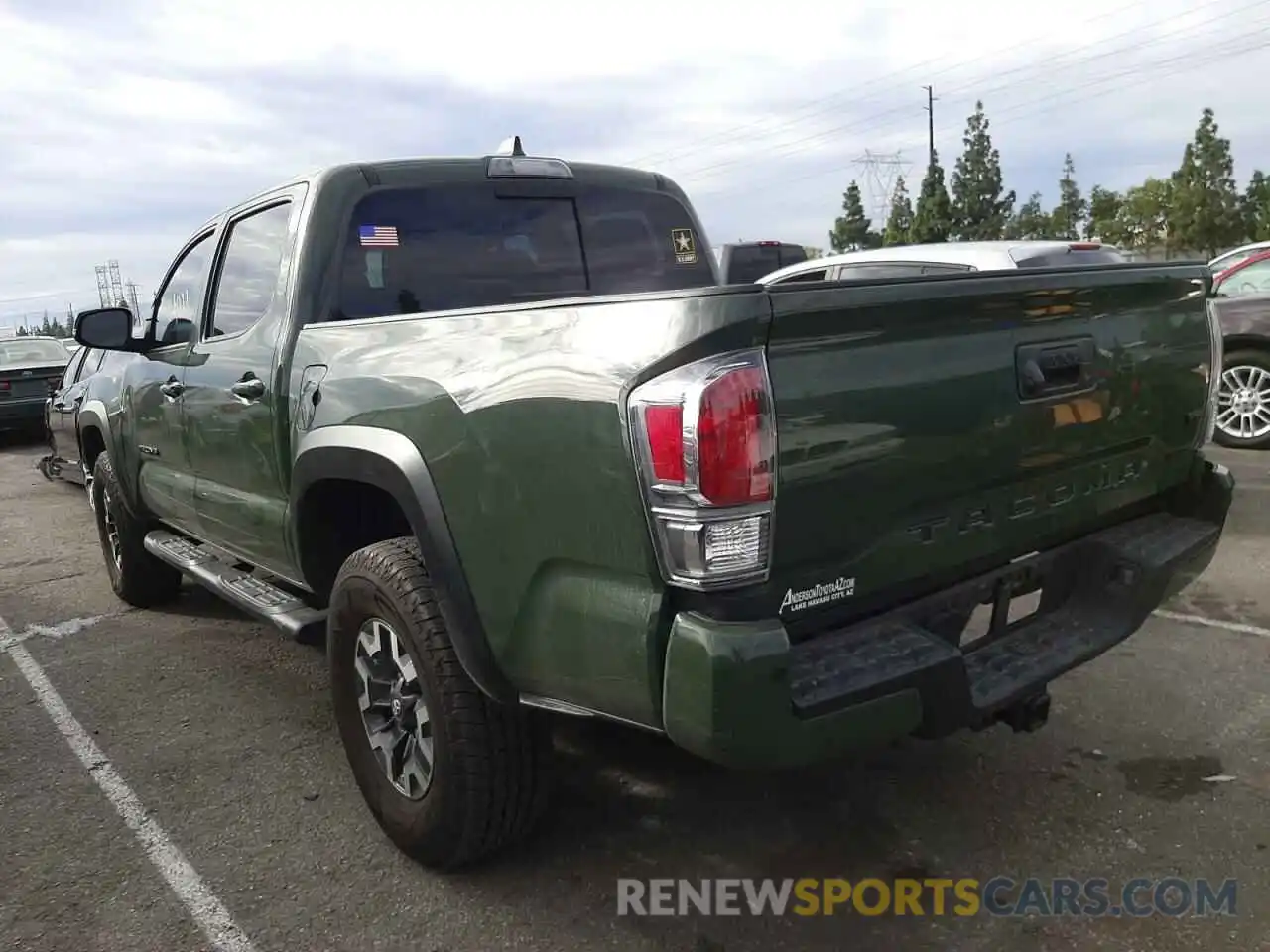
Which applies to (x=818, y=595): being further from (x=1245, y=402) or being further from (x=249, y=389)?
(x=1245, y=402)

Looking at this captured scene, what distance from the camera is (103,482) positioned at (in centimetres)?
570

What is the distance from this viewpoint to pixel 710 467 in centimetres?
201

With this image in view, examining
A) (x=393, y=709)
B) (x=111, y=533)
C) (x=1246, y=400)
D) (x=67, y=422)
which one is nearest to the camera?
(x=393, y=709)

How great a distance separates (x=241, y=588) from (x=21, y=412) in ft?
42.2

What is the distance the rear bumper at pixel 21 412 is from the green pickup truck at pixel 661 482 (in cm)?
1273

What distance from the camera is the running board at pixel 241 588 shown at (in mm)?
3430

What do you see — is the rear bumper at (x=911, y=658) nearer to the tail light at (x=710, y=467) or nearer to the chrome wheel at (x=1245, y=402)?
the tail light at (x=710, y=467)

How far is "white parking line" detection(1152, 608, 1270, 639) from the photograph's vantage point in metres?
4.49

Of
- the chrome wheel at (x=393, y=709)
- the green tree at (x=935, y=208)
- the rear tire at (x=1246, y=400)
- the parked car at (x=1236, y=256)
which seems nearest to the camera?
the chrome wheel at (x=393, y=709)

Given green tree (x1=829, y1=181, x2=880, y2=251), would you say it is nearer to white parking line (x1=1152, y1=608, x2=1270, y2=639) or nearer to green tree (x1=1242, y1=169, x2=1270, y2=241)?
green tree (x1=1242, y1=169, x2=1270, y2=241)

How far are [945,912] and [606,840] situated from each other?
970 millimetres

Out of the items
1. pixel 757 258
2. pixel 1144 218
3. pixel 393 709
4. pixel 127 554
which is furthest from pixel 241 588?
pixel 1144 218

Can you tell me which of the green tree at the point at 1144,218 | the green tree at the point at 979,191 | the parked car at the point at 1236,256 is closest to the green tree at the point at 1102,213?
the green tree at the point at 1144,218

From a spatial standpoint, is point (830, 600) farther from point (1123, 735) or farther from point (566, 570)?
point (1123, 735)
